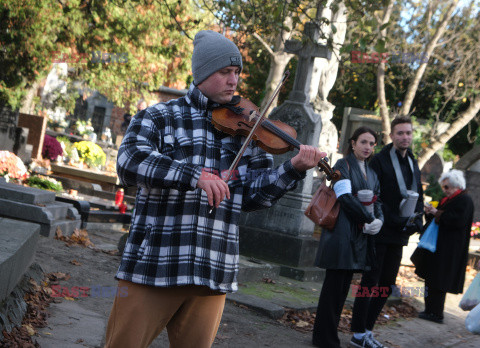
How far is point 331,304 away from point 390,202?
1.13 metres

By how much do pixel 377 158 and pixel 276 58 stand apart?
1334cm

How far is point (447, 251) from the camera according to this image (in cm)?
864

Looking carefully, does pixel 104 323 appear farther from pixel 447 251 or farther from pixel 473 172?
pixel 473 172

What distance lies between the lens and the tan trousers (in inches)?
104

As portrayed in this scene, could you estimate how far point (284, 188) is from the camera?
287 cm

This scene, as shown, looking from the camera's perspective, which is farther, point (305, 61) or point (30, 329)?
point (305, 61)

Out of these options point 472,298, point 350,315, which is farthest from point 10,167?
point 472,298

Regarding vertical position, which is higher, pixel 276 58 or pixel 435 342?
pixel 276 58

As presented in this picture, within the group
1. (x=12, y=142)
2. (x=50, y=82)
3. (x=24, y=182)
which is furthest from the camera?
(x=50, y=82)

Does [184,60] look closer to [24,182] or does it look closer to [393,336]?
[24,182]

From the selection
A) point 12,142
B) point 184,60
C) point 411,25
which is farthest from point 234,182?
point 411,25

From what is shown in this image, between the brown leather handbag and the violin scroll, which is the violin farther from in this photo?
the brown leather handbag

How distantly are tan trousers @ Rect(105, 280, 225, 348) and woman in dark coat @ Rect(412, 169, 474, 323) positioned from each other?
6.16m

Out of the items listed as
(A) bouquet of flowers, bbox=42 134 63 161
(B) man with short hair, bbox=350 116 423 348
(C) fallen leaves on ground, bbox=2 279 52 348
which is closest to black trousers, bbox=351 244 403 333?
(B) man with short hair, bbox=350 116 423 348
